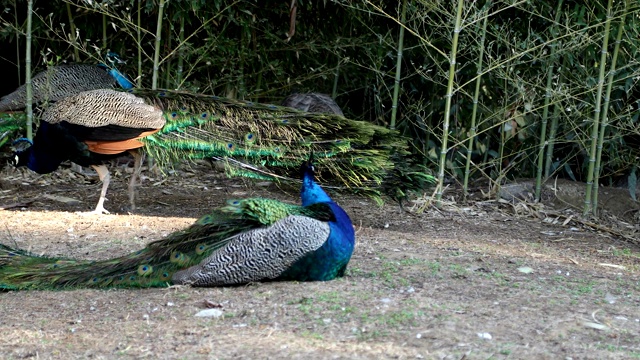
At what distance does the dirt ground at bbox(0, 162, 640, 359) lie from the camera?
139 inches

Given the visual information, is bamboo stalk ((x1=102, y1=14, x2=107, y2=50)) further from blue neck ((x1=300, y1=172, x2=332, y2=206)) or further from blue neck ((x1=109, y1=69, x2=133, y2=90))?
blue neck ((x1=300, y1=172, x2=332, y2=206))

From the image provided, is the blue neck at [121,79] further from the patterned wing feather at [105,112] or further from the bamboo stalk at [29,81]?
the patterned wing feather at [105,112]

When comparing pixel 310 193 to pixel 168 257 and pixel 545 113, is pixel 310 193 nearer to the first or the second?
pixel 168 257

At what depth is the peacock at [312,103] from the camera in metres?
7.82

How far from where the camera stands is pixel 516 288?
4590 mm

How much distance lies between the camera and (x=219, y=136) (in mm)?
6523

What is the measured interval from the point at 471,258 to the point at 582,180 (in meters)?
3.90

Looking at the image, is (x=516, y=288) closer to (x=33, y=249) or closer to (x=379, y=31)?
(x=33, y=249)

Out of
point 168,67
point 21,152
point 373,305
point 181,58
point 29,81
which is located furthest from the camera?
point 168,67

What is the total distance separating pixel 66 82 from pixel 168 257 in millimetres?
3783

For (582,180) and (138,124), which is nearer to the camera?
(138,124)

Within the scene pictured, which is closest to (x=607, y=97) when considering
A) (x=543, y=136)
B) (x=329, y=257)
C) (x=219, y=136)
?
(x=543, y=136)

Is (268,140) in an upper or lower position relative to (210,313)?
upper

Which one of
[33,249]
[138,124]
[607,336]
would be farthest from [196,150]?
[607,336]
